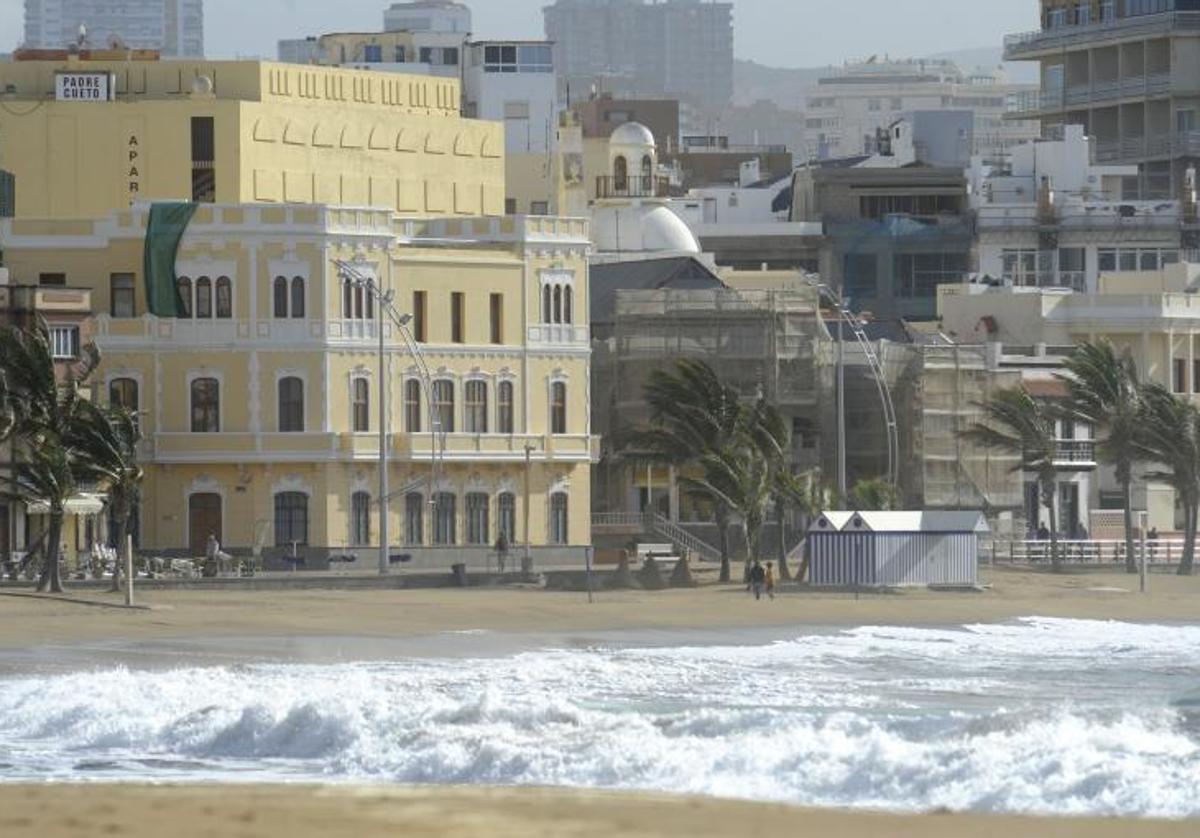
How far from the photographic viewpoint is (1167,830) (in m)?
38.9

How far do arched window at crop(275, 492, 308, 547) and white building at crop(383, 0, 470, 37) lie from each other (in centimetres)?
8295

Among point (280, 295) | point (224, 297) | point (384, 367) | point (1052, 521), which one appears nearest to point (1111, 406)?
point (1052, 521)

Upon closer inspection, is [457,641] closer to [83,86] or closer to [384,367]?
[384,367]

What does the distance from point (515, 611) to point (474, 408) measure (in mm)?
16528

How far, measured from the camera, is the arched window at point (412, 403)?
280ft

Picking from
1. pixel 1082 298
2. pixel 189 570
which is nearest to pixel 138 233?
pixel 189 570

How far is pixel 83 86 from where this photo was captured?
313 feet

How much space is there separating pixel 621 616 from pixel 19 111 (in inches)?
1223

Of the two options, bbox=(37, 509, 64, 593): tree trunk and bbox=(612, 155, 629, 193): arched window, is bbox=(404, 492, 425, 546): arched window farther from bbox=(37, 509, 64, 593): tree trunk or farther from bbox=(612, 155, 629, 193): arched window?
bbox=(612, 155, 629, 193): arched window

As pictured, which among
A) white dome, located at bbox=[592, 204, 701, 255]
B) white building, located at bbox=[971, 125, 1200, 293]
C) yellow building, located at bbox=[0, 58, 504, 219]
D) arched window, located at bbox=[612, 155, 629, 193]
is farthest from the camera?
white building, located at bbox=[971, 125, 1200, 293]

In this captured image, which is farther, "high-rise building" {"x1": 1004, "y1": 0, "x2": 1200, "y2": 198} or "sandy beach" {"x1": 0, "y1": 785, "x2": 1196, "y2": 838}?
"high-rise building" {"x1": 1004, "y1": 0, "x2": 1200, "y2": 198}

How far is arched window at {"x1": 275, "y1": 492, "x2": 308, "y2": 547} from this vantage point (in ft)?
274

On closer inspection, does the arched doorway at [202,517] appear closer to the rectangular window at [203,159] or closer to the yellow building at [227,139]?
the yellow building at [227,139]

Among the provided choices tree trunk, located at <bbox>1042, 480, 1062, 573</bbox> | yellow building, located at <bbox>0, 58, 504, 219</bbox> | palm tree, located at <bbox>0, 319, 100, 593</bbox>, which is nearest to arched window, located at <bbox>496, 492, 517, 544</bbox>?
yellow building, located at <bbox>0, 58, 504, 219</bbox>
